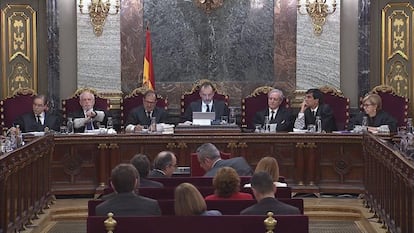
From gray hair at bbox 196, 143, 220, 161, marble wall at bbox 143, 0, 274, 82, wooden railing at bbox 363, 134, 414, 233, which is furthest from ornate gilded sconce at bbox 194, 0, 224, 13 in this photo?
gray hair at bbox 196, 143, 220, 161

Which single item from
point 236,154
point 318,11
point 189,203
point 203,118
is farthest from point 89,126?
point 189,203

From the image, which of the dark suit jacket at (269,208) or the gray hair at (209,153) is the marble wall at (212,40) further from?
the dark suit jacket at (269,208)

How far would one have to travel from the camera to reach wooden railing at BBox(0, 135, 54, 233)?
748cm

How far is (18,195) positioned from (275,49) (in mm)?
5975

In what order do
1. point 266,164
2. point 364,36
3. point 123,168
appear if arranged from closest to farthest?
point 123,168 < point 266,164 < point 364,36

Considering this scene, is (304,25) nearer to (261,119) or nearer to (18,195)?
(261,119)

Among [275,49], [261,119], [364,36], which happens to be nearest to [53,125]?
[261,119]

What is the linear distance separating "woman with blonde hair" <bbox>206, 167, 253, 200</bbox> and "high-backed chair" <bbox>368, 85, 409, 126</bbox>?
5.81 metres

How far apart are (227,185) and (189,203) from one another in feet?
2.48

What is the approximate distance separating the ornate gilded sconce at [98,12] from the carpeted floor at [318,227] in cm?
439

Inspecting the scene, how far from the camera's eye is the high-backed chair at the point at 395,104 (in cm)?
1141

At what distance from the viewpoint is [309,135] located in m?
10.3

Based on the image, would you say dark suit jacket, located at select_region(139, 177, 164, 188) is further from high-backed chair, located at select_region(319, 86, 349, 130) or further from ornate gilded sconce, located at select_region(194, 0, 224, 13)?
ornate gilded sconce, located at select_region(194, 0, 224, 13)

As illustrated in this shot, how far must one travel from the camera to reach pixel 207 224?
4.95m
